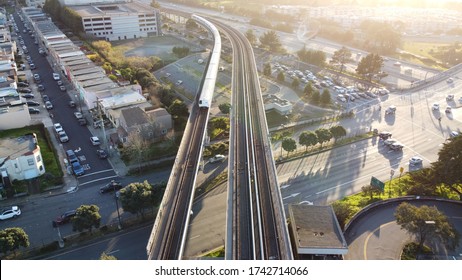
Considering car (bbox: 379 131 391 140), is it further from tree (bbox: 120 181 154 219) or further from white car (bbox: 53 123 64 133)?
white car (bbox: 53 123 64 133)

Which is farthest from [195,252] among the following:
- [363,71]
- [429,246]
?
[363,71]

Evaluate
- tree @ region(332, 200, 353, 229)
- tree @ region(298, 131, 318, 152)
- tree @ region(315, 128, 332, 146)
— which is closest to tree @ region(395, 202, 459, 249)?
tree @ region(332, 200, 353, 229)

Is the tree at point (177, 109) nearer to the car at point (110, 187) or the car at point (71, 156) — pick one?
the car at point (71, 156)

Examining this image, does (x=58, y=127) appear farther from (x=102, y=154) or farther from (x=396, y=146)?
(x=396, y=146)

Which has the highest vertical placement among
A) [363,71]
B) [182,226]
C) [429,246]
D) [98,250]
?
[363,71]

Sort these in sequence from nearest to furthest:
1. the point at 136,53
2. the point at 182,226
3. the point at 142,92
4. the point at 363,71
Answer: the point at 182,226 → the point at 142,92 → the point at 363,71 → the point at 136,53

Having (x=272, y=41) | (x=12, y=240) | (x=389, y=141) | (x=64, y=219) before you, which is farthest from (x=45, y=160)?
(x=272, y=41)

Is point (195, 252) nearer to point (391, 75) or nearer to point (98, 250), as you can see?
point (98, 250)
